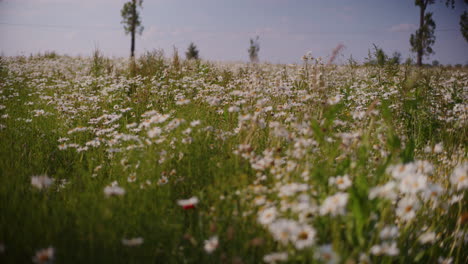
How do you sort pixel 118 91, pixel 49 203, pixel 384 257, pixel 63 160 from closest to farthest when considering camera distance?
1. pixel 384 257
2. pixel 49 203
3. pixel 63 160
4. pixel 118 91

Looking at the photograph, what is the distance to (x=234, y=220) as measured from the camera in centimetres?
186

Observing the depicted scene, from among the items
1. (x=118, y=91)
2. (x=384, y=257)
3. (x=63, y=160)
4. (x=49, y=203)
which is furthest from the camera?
(x=118, y=91)

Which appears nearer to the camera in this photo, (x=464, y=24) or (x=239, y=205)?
(x=239, y=205)

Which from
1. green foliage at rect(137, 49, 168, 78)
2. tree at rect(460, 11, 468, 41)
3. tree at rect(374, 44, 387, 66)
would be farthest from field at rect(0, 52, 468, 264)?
tree at rect(460, 11, 468, 41)

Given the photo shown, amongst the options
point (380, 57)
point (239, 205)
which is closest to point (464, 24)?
point (380, 57)

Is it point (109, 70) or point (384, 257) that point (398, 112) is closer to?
point (384, 257)

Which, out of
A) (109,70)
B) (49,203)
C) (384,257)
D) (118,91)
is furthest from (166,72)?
(384,257)

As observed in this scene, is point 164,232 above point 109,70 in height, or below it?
below

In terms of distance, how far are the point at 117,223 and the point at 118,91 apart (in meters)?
4.10

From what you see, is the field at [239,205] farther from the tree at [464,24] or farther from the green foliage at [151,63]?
the tree at [464,24]

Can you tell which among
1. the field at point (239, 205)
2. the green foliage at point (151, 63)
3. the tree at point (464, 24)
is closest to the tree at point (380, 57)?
the field at point (239, 205)

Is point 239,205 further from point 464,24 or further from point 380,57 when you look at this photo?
point 464,24

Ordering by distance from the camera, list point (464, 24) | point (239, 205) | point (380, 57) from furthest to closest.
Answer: point (464, 24) < point (380, 57) < point (239, 205)

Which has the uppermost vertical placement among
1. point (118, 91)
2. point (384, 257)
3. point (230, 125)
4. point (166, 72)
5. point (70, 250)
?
point (166, 72)
